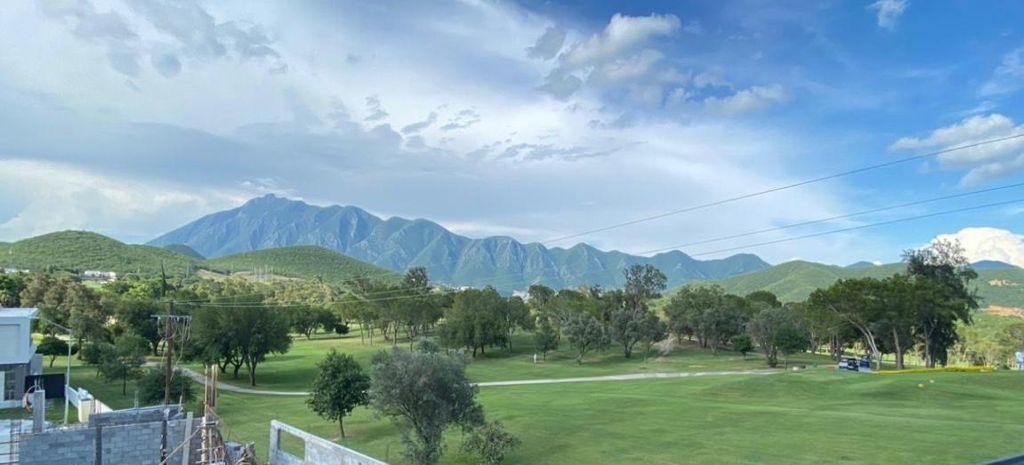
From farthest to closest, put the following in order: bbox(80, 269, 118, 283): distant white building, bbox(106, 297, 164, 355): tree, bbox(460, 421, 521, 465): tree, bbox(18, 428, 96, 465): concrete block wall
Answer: bbox(80, 269, 118, 283): distant white building < bbox(106, 297, 164, 355): tree < bbox(460, 421, 521, 465): tree < bbox(18, 428, 96, 465): concrete block wall

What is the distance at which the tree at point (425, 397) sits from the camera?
28.6 metres

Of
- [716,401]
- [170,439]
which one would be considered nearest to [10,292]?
[170,439]

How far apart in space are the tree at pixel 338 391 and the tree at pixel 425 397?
30.6 ft

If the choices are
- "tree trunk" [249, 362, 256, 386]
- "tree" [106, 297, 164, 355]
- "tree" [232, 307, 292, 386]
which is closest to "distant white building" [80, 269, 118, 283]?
"tree" [106, 297, 164, 355]

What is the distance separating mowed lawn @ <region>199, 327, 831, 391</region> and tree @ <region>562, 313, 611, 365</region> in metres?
1.93

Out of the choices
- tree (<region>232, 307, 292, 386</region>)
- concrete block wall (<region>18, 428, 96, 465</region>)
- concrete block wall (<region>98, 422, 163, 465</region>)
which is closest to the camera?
concrete block wall (<region>18, 428, 96, 465</region>)

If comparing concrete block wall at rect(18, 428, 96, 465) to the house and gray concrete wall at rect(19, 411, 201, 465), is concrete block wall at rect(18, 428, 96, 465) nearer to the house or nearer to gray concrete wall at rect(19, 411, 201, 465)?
gray concrete wall at rect(19, 411, 201, 465)

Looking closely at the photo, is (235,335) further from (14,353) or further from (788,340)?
(788,340)

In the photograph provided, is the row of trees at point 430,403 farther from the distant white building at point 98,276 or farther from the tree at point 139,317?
the distant white building at point 98,276

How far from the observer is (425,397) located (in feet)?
93.5

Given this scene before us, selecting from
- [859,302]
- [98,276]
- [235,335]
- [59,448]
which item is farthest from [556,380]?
[98,276]

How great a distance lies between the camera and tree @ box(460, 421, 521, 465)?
29.2m

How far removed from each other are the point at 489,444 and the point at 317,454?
10.1 metres

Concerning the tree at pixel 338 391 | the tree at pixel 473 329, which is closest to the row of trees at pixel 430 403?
the tree at pixel 338 391
